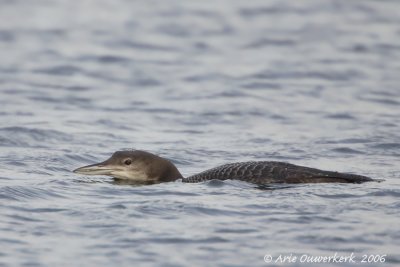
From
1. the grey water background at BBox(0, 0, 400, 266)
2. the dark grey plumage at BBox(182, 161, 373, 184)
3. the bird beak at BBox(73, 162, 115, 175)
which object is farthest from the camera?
the bird beak at BBox(73, 162, 115, 175)

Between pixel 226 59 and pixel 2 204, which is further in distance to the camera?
pixel 226 59

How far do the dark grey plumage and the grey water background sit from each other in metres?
0.12

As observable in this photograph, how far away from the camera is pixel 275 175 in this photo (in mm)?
10570

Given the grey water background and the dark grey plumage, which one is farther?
the dark grey plumage

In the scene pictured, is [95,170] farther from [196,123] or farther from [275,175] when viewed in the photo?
[196,123]

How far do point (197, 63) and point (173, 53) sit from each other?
112 centimetres

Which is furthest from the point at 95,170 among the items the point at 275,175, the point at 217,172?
the point at 275,175

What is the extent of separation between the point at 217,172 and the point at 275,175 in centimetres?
55

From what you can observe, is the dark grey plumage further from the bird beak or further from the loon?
the bird beak

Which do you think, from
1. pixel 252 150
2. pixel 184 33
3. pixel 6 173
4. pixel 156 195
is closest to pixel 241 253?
pixel 156 195

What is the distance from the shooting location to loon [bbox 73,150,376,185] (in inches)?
414

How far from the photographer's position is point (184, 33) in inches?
878

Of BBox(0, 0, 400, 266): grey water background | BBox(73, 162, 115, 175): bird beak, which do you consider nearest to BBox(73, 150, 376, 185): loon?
BBox(73, 162, 115, 175): bird beak

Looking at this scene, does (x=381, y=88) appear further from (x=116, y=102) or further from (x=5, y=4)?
(x=5, y=4)
